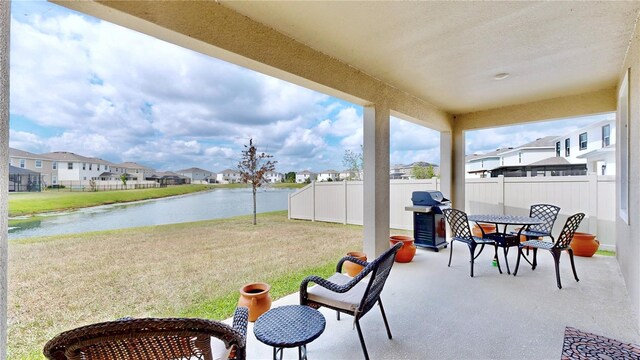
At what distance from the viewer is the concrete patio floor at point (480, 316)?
2.16 m

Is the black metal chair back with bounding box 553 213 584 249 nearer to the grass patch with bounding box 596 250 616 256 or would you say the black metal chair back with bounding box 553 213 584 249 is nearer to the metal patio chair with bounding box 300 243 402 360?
the grass patch with bounding box 596 250 616 256

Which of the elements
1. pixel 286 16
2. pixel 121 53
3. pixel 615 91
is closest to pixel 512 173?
pixel 615 91

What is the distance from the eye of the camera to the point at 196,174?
14.9ft

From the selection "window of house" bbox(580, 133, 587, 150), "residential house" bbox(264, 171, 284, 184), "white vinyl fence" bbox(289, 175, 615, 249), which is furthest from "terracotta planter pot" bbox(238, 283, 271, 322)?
"window of house" bbox(580, 133, 587, 150)

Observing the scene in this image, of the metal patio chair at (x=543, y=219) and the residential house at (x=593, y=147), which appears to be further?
the residential house at (x=593, y=147)

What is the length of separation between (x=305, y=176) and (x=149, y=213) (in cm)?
426

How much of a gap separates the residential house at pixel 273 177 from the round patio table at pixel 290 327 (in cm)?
420

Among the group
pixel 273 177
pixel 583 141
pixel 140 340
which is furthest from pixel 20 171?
pixel 583 141

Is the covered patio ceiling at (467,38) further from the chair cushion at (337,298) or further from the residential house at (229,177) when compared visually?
the residential house at (229,177)

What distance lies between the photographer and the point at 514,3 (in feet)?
7.52

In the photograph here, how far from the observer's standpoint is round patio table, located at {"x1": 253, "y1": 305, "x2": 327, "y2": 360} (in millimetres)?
1557

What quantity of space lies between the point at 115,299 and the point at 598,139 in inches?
615

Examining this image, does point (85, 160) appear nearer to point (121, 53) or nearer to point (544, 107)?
point (121, 53)

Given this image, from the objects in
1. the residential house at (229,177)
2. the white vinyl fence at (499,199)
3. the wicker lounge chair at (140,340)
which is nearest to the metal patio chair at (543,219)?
the white vinyl fence at (499,199)
